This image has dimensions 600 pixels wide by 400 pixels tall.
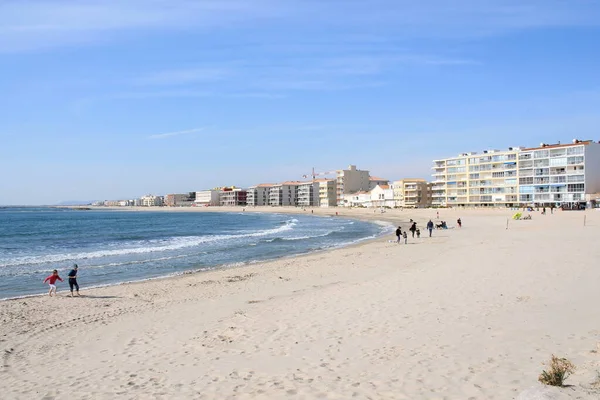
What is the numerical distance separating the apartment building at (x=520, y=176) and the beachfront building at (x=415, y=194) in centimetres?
326

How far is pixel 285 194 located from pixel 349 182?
3499 cm

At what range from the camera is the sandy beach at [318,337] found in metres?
6.59

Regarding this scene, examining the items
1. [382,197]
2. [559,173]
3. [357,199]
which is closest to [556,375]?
[559,173]

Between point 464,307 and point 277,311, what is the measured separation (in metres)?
4.62

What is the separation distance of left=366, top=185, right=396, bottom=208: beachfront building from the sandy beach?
104531mm

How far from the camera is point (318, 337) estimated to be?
30.0ft

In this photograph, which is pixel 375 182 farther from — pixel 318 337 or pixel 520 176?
pixel 318 337

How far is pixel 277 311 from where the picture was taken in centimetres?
1186

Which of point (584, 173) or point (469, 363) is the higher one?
point (584, 173)

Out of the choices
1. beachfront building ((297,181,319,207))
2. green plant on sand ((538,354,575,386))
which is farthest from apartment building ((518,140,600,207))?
beachfront building ((297,181,319,207))

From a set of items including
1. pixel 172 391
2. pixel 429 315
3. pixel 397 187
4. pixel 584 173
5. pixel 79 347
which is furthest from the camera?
pixel 397 187

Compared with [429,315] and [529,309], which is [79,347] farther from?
[529,309]

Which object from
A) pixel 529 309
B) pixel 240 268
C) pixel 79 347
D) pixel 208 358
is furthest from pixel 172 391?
pixel 240 268

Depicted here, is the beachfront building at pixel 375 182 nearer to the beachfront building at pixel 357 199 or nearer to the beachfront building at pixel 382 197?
the beachfront building at pixel 357 199
